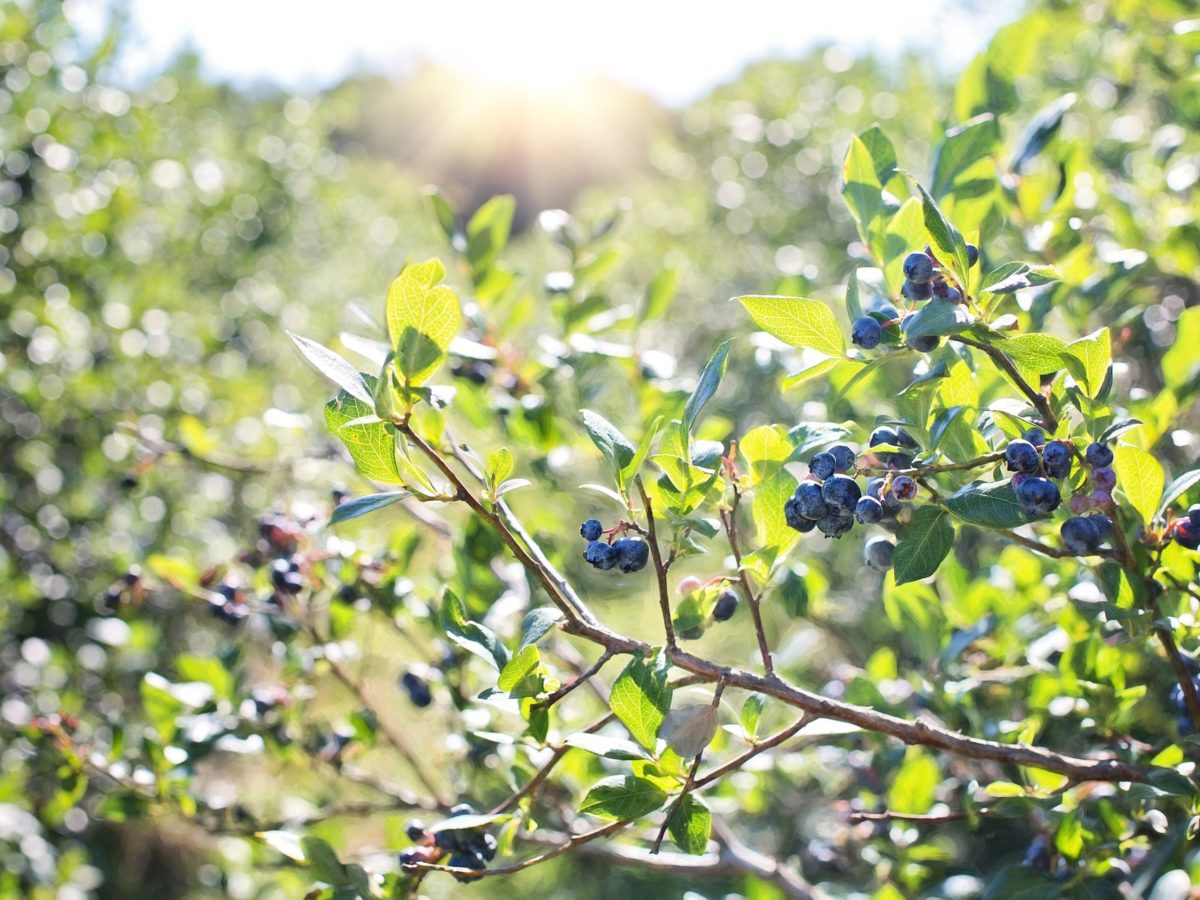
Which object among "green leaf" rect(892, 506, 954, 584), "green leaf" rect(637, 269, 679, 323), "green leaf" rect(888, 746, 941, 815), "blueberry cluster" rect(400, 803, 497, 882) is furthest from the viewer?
"green leaf" rect(637, 269, 679, 323)

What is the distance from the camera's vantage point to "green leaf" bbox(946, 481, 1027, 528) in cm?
81

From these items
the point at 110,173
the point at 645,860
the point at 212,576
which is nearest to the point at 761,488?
the point at 645,860

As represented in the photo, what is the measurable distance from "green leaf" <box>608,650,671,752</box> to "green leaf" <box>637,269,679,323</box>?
75cm

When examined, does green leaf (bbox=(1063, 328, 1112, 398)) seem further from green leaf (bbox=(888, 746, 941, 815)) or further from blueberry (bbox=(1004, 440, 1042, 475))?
green leaf (bbox=(888, 746, 941, 815))

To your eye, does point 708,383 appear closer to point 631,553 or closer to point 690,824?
point 631,553

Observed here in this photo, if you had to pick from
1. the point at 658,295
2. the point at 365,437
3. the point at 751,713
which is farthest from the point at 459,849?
the point at 658,295

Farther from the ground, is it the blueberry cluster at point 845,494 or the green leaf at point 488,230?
the blueberry cluster at point 845,494

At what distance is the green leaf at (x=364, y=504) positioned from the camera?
2.79 ft

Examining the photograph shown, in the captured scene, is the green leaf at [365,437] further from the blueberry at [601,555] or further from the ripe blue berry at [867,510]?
the ripe blue berry at [867,510]

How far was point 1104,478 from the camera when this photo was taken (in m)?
0.85

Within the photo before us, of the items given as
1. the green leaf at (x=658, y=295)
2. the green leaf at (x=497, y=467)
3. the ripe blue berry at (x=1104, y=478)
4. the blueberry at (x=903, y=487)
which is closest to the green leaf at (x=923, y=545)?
the blueberry at (x=903, y=487)

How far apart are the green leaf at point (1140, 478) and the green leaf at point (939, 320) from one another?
0.22 metres

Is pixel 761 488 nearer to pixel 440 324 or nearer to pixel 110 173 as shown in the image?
pixel 440 324

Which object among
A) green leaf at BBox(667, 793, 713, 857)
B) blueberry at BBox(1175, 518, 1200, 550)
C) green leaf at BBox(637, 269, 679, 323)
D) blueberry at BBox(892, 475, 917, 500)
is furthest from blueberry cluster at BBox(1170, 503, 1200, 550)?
green leaf at BBox(637, 269, 679, 323)
